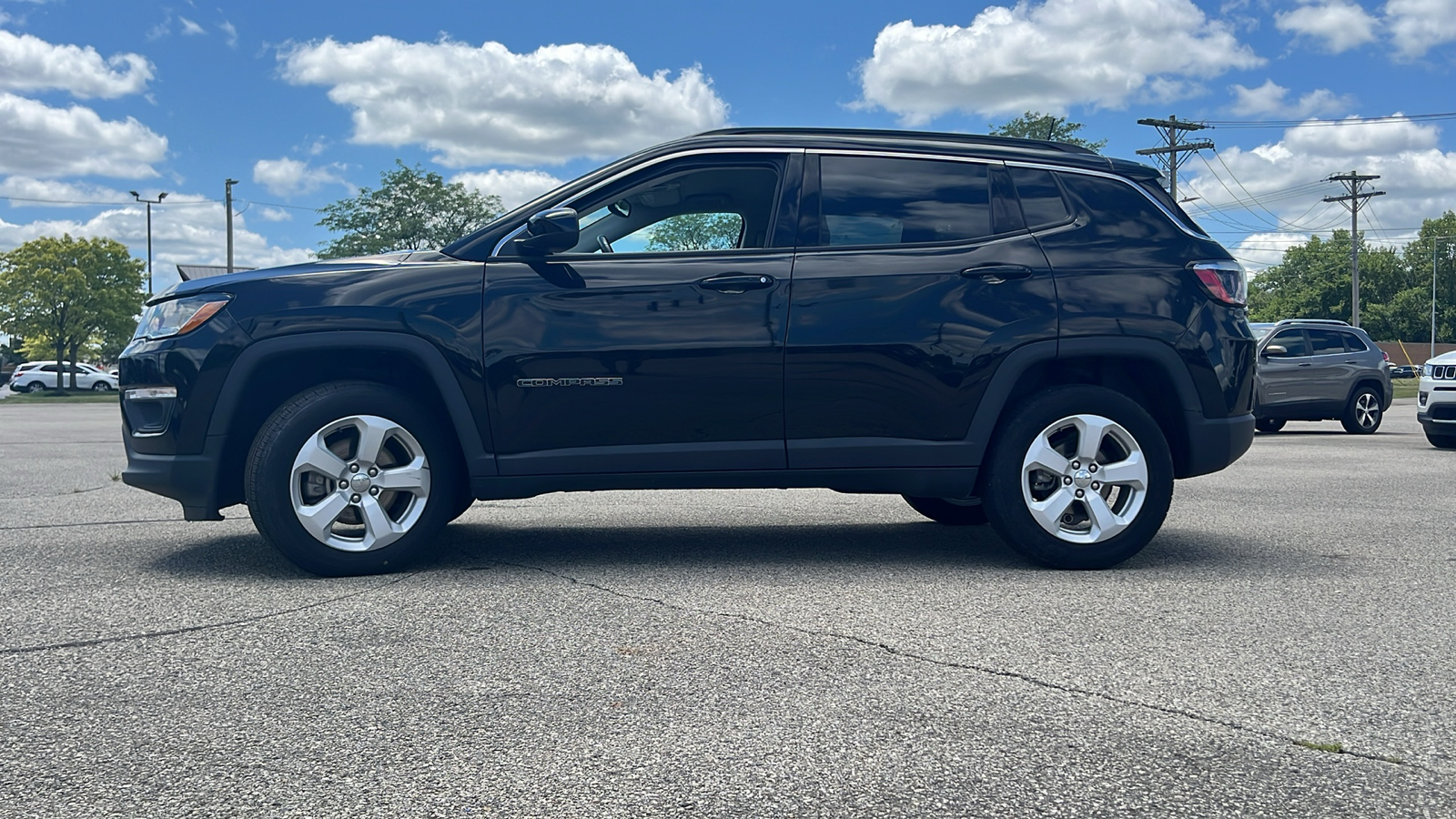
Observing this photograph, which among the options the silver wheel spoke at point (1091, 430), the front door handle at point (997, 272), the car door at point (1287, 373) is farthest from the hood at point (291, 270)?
the car door at point (1287, 373)

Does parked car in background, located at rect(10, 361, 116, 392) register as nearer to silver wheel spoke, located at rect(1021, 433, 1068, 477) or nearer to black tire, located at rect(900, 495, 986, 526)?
black tire, located at rect(900, 495, 986, 526)

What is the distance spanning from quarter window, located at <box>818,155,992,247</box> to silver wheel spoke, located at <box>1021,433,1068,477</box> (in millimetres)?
932

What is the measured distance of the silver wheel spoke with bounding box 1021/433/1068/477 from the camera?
16.2 feet

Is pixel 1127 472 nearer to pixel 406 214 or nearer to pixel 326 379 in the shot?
pixel 326 379

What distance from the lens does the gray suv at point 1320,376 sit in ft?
51.9

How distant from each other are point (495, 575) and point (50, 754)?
2.24 meters

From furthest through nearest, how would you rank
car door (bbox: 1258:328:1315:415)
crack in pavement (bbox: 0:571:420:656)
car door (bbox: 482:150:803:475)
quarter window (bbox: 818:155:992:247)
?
car door (bbox: 1258:328:1315:415), quarter window (bbox: 818:155:992:247), car door (bbox: 482:150:803:475), crack in pavement (bbox: 0:571:420:656)

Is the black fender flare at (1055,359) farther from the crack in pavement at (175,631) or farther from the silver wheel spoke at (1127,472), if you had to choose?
the crack in pavement at (175,631)

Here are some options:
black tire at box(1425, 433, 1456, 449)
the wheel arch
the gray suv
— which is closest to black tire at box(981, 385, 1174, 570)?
the wheel arch

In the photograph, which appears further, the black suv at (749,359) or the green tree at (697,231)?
the green tree at (697,231)

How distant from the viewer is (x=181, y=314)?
4.78 metres

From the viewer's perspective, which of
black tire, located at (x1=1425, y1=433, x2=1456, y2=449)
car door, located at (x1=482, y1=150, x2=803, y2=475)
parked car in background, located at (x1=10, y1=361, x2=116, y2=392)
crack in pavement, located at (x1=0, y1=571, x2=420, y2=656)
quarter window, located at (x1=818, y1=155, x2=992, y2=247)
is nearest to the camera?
crack in pavement, located at (x1=0, y1=571, x2=420, y2=656)

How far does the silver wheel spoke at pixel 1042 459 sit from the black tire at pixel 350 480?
241 cm

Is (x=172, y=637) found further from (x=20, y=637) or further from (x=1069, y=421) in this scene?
(x=1069, y=421)
